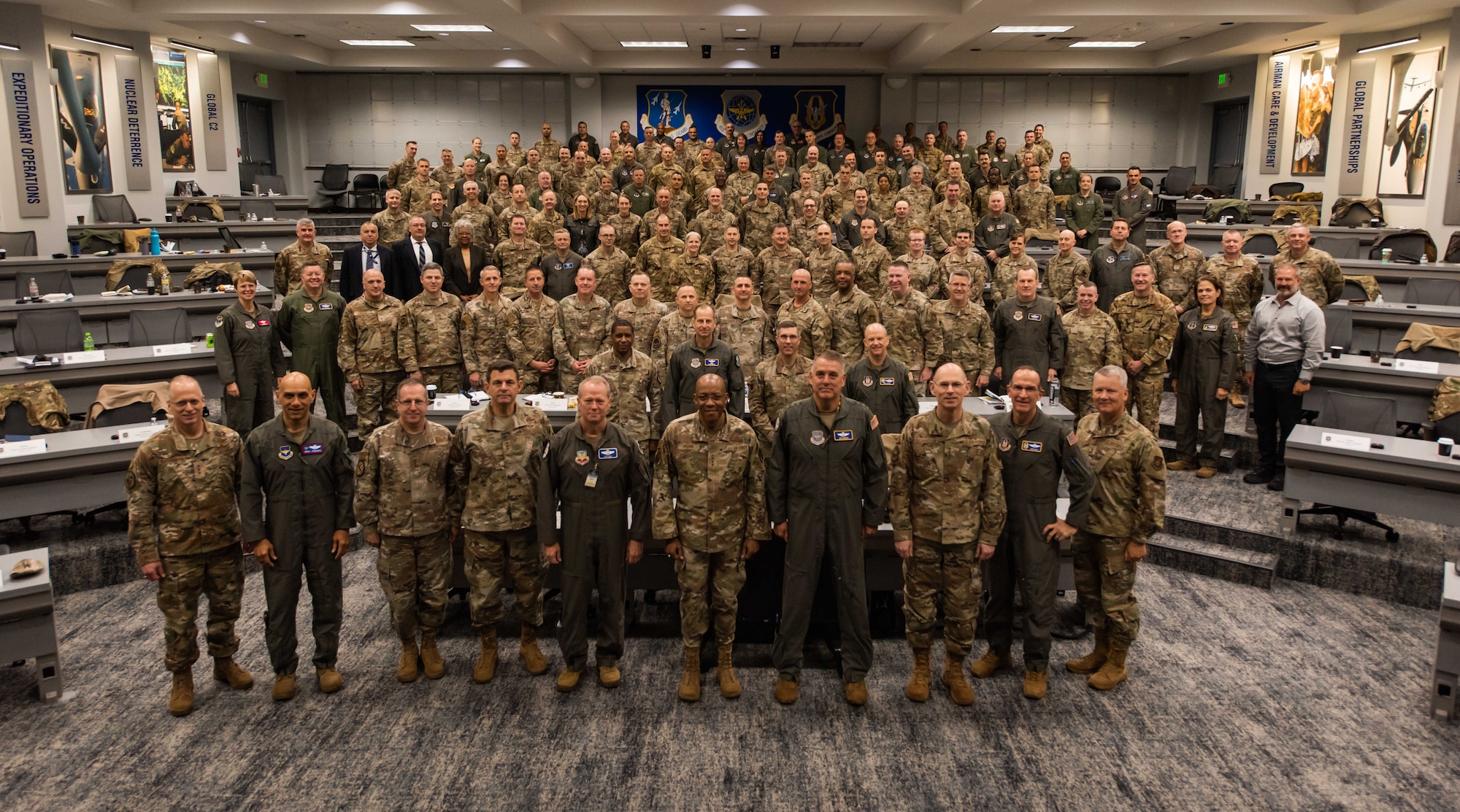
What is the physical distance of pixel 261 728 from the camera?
4.41 meters

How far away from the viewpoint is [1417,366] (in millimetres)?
7094

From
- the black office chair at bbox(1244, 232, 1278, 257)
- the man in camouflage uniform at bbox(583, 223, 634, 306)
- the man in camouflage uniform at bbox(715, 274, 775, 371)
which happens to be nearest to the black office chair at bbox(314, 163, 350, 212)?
the man in camouflage uniform at bbox(583, 223, 634, 306)

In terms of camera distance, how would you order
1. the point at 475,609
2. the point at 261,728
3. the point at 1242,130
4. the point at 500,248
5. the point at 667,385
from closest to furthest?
the point at 261,728, the point at 475,609, the point at 667,385, the point at 500,248, the point at 1242,130

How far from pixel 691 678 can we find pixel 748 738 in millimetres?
472

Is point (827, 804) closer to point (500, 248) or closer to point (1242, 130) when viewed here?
point (500, 248)

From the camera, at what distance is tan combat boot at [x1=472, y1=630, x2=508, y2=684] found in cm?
484

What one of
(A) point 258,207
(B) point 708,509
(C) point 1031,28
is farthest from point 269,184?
(B) point 708,509

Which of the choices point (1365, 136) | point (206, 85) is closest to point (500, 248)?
point (206, 85)

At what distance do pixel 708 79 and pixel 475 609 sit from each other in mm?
15931

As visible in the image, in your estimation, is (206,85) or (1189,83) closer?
(206,85)

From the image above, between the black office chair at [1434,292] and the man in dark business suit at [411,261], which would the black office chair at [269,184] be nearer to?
the man in dark business suit at [411,261]

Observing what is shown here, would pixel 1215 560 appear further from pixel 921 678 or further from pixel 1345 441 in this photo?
pixel 921 678

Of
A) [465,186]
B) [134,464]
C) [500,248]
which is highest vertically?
[465,186]

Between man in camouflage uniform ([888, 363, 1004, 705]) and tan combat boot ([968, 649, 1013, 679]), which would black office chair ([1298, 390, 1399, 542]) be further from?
man in camouflage uniform ([888, 363, 1004, 705])
